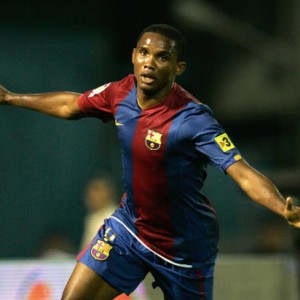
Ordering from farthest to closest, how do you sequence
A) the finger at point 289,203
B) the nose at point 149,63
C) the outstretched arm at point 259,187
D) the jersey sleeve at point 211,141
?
the nose at point 149,63
the jersey sleeve at point 211,141
the outstretched arm at point 259,187
the finger at point 289,203

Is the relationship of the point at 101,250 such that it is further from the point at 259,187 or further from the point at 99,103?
the point at 259,187

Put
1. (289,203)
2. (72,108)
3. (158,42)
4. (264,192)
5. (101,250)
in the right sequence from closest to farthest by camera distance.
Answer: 1. (289,203)
2. (264,192)
3. (158,42)
4. (101,250)
5. (72,108)

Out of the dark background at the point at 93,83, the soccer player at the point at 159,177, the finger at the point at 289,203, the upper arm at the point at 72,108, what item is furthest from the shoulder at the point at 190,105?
the dark background at the point at 93,83

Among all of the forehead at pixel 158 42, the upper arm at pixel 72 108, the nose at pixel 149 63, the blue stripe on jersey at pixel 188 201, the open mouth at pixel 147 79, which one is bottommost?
the blue stripe on jersey at pixel 188 201

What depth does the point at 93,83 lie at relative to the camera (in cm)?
1191

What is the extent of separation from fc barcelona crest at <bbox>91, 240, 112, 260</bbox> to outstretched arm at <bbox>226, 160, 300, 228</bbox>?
34.1 inches

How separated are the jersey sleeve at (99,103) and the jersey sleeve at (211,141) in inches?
23.1

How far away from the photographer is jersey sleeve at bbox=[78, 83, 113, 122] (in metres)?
6.27

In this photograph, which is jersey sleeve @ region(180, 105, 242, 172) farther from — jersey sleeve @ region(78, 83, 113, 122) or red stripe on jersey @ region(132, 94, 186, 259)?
jersey sleeve @ region(78, 83, 113, 122)

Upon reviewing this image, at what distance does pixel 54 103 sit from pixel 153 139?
788 mm

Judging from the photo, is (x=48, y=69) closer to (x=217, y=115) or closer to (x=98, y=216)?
(x=217, y=115)

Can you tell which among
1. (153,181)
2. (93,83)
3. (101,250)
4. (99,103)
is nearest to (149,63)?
(99,103)

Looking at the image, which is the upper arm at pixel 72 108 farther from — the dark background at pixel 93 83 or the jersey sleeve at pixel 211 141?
the dark background at pixel 93 83

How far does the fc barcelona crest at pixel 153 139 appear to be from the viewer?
5.92 metres
